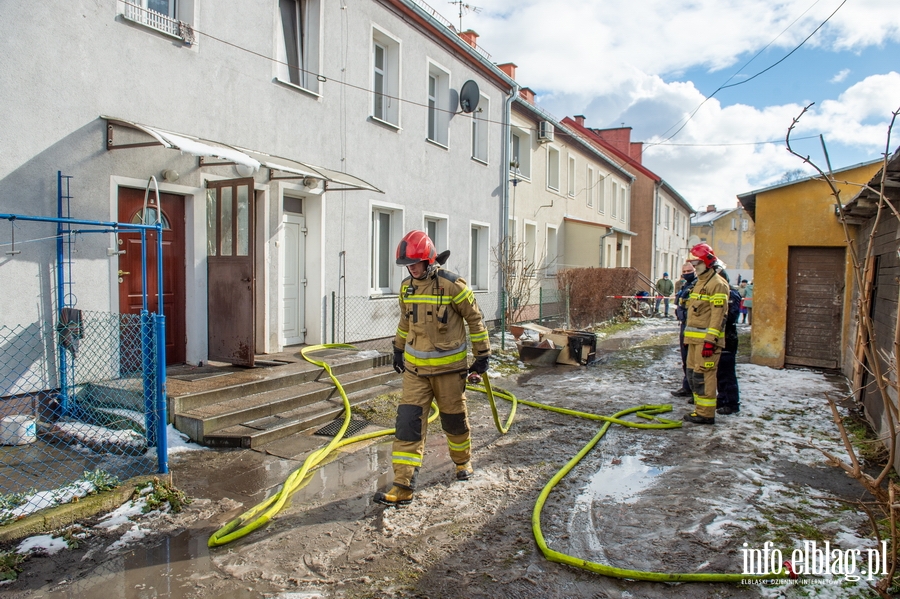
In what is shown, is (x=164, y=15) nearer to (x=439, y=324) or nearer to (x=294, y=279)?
(x=294, y=279)

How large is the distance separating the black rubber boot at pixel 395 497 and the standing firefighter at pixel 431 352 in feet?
0.09

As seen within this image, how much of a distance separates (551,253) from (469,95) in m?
7.80

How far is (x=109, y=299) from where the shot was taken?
647 cm

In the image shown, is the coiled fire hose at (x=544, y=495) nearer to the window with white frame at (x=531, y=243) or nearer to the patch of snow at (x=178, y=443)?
the patch of snow at (x=178, y=443)

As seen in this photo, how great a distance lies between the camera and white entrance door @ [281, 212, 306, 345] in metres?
9.20

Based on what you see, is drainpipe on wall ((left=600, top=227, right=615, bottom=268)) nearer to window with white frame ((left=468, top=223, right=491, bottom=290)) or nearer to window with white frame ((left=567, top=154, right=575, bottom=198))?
window with white frame ((left=567, top=154, right=575, bottom=198))

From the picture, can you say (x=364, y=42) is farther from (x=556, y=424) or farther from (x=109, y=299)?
(x=556, y=424)

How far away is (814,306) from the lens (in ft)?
34.7

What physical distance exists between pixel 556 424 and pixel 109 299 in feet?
17.0

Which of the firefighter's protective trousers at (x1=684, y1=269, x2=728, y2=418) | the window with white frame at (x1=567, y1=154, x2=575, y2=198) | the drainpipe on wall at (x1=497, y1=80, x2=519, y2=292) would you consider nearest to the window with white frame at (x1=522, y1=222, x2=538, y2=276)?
the drainpipe on wall at (x1=497, y1=80, x2=519, y2=292)

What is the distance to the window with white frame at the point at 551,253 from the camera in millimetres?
19266

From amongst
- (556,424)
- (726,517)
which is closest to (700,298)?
(556,424)

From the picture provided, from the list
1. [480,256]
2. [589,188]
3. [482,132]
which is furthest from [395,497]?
[589,188]

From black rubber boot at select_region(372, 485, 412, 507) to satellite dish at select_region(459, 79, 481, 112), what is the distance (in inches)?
415
